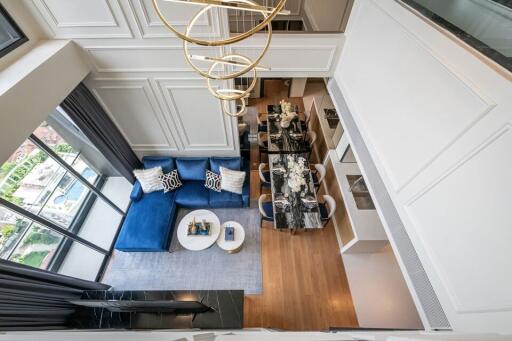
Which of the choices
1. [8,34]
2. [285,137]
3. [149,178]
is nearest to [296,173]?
[285,137]

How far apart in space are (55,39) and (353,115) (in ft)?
13.9

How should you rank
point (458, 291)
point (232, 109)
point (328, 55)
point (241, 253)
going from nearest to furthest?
point (458, 291), point (328, 55), point (232, 109), point (241, 253)

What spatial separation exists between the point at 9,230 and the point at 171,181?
235 cm

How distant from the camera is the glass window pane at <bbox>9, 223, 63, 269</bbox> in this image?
3205mm

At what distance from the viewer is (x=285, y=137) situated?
5480mm

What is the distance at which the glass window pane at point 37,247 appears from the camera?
3205 mm

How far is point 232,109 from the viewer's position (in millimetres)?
3996

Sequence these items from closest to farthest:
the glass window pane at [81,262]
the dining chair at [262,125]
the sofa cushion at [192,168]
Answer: the glass window pane at [81,262] → the sofa cushion at [192,168] → the dining chair at [262,125]

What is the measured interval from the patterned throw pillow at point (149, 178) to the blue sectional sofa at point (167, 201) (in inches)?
4.1

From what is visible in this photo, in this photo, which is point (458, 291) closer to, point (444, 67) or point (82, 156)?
point (444, 67)

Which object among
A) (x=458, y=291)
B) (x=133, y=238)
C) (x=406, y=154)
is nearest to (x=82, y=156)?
(x=133, y=238)

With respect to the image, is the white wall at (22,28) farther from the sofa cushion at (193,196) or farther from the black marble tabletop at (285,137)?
the black marble tabletop at (285,137)

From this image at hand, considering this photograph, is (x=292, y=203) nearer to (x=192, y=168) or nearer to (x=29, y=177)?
(x=192, y=168)

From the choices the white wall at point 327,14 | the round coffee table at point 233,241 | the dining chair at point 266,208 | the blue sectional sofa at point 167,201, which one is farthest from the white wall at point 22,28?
the white wall at point 327,14
